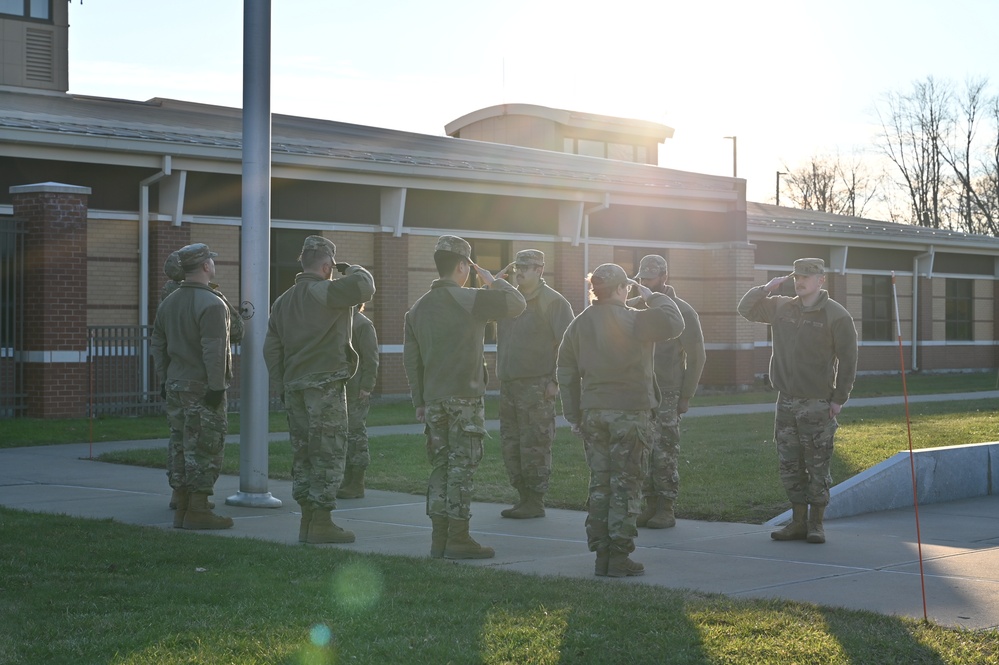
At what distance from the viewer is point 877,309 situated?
35.7 meters

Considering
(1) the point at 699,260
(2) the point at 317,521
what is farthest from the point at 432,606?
(1) the point at 699,260

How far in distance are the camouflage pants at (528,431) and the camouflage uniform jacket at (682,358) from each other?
97 centimetres

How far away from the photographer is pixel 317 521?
8883 millimetres

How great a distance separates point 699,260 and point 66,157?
15.2m

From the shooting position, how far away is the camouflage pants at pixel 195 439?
9594 millimetres

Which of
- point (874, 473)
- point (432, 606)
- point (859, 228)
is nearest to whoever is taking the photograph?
point (432, 606)

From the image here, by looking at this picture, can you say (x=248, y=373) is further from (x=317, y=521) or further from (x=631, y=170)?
(x=631, y=170)

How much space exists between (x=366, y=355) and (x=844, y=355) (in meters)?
4.10

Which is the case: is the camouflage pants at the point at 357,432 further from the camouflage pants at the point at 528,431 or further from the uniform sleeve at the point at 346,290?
the uniform sleeve at the point at 346,290

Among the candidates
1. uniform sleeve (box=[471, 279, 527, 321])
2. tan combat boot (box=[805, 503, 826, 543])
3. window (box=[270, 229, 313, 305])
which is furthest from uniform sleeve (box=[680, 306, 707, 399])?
window (box=[270, 229, 313, 305])

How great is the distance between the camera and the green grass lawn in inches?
223

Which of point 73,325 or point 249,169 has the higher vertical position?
point 249,169

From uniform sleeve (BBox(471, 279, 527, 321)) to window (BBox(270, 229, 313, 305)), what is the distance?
47.8 ft

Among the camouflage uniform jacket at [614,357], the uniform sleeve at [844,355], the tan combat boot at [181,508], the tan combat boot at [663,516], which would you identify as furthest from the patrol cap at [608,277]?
the tan combat boot at [181,508]
